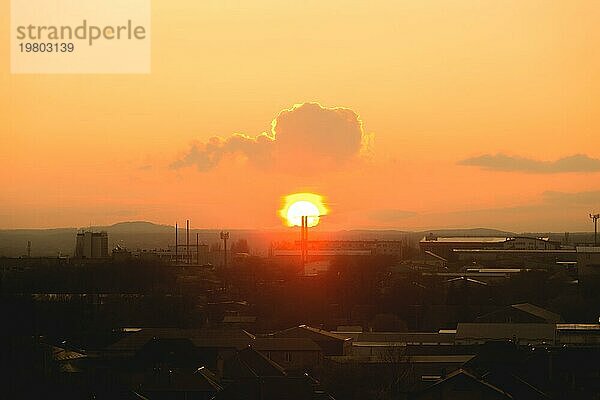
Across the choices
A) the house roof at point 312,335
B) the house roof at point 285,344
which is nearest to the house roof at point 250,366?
the house roof at point 285,344

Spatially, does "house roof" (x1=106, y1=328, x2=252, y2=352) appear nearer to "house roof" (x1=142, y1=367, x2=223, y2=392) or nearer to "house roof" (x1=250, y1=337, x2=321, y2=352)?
"house roof" (x1=250, y1=337, x2=321, y2=352)

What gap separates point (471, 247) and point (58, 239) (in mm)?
66557

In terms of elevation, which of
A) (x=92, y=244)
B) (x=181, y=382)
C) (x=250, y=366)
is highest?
(x=92, y=244)

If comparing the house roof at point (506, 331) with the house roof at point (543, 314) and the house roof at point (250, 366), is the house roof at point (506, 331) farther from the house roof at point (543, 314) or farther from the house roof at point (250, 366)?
the house roof at point (250, 366)

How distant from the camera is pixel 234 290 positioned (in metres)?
37.4

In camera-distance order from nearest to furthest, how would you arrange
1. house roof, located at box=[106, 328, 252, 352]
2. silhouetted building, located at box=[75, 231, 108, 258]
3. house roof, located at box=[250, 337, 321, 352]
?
house roof, located at box=[250, 337, 321, 352] < house roof, located at box=[106, 328, 252, 352] < silhouetted building, located at box=[75, 231, 108, 258]

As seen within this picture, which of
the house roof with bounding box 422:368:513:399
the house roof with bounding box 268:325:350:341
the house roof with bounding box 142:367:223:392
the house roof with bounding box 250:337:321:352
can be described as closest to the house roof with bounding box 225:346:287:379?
the house roof with bounding box 142:367:223:392

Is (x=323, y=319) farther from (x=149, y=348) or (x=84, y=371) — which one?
(x=84, y=371)

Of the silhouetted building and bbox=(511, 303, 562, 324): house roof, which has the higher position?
the silhouetted building

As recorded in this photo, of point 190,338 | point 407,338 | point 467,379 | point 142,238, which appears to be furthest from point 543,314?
point 142,238

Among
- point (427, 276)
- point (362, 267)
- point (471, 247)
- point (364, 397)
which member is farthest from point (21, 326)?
point (471, 247)

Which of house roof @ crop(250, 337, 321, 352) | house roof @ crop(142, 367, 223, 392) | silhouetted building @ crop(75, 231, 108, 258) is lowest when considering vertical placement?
house roof @ crop(142, 367, 223, 392)

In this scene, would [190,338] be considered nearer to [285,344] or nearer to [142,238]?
[285,344]

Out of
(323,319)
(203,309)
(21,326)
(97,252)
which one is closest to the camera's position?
(21,326)
